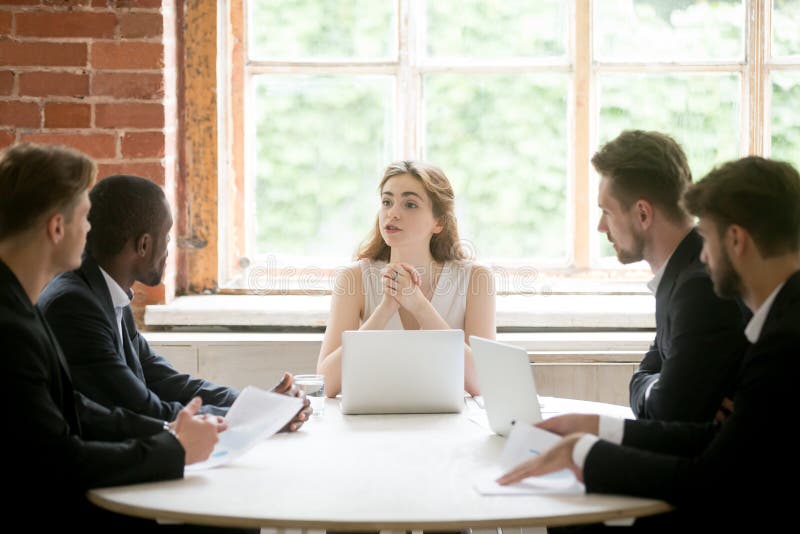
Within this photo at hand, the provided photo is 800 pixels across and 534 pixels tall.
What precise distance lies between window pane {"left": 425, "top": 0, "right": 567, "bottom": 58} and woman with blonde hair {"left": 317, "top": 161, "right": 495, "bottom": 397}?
90 centimetres

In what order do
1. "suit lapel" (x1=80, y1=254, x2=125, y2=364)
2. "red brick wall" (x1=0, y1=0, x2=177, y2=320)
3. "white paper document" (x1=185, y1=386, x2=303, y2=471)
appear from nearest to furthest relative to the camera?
1. "white paper document" (x1=185, y1=386, x2=303, y2=471)
2. "suit lapel" (x1=80, y1=254, x2=125, y2=364)
3. "red brick wall" (x1=0, y1=0, x2=177, y2=320)

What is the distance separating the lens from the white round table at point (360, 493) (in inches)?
63.7

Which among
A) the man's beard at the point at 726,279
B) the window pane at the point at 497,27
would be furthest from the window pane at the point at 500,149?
the man's beard at the point at 726,279

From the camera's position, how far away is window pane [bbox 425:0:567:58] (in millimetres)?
3887

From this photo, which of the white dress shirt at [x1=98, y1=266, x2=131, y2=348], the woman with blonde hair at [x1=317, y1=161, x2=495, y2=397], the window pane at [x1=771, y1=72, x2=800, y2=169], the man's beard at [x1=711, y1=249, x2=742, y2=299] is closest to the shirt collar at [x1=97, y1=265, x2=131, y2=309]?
the white dress shirt at [x1=98, y1=266, x2=131, y2=348]

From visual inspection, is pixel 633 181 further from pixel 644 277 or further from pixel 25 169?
pixel 644 277

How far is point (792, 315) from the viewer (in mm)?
1691

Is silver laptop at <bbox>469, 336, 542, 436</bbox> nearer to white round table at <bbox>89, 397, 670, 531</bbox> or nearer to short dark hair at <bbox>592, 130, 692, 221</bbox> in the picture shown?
white round table at <bbox>89, 397, 670, 531</bbox>

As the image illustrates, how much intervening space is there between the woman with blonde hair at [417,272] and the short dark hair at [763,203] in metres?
1.20

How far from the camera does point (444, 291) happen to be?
3.12 metres

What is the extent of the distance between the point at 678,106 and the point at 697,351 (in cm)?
209

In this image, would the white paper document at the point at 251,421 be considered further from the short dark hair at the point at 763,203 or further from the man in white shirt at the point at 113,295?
the short dark hair at the point at 763,203

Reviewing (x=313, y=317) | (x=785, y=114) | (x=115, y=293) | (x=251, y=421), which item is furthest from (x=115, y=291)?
(x=785, y=114)

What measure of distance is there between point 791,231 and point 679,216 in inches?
20.6
